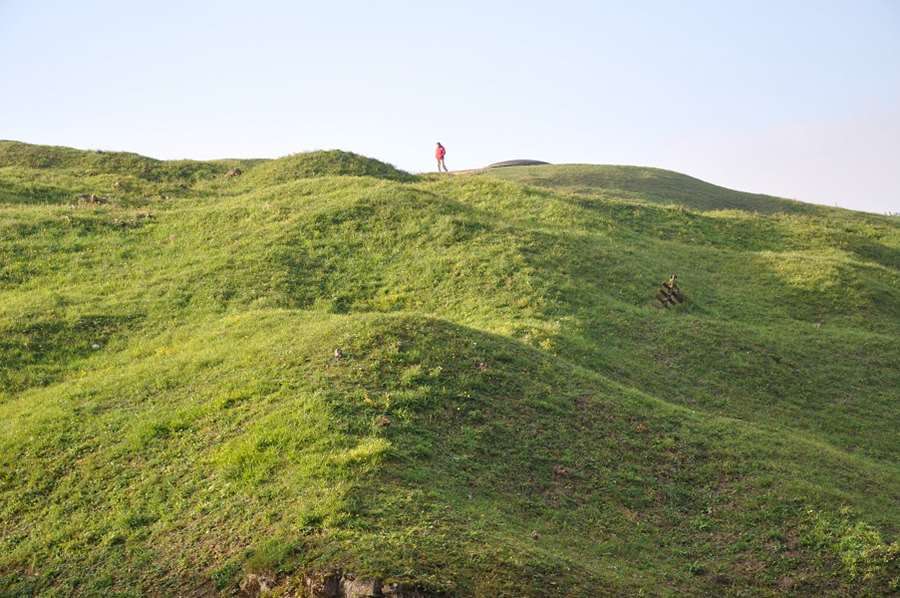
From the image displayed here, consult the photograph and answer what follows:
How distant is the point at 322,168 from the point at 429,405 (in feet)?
92.9

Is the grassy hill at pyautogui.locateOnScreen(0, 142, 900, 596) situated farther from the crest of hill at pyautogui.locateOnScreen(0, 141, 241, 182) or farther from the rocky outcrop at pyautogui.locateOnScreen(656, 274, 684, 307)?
the crest of hill at pyautogui.locateOnScreen(0, 141, 241, 182)

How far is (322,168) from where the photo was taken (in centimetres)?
4359

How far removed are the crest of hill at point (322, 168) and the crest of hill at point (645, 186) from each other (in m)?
11.2

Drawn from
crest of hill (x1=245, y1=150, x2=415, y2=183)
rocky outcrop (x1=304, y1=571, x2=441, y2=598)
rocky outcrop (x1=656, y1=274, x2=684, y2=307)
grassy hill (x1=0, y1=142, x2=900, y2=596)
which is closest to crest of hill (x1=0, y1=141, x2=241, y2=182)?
crest of hill (x1=245, y1=150, x2=415, y2=183)

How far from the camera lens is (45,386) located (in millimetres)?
21359

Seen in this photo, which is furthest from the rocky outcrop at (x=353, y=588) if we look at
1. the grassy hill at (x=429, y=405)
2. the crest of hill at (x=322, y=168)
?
the crest of hill at (x=322, y=168)

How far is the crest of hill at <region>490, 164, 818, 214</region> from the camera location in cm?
5228

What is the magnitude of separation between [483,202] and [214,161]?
60.2 ft

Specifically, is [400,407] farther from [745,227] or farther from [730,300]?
[745,227]

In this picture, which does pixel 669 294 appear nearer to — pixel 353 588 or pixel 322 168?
pixel 353 588

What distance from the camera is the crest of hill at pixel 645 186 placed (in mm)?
52281

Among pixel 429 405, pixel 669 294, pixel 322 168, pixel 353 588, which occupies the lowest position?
pixel 353 588

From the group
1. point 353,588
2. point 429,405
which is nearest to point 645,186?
point 429,405

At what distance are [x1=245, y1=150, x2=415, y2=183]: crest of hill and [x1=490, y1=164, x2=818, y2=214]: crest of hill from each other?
36.8ft
